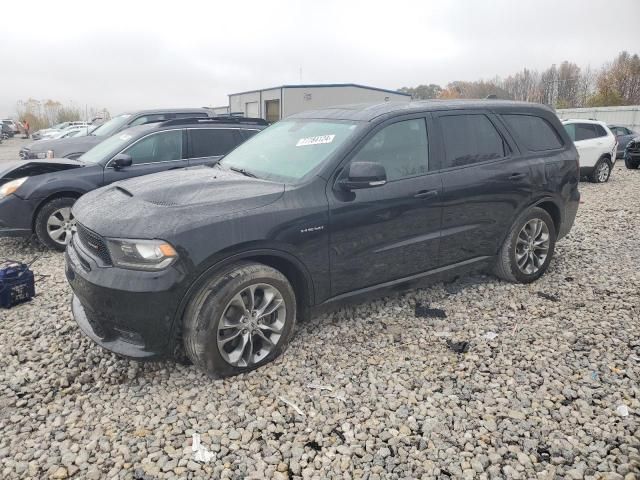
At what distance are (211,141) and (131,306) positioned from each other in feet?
15.6

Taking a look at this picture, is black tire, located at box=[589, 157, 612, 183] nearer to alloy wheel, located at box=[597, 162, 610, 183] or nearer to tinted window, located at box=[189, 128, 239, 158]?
alloy wheel, located at box=[597, 162, 610, 183]

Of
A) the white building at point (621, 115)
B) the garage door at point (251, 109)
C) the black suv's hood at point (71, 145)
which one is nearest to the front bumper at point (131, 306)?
the black suv's hood at point (71, 145)

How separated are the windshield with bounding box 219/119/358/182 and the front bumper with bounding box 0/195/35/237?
3.00 metres

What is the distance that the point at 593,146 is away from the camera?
12.0 meters

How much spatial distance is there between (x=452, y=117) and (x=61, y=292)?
13.5ft

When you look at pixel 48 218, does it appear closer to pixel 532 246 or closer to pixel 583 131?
pixel 532 246

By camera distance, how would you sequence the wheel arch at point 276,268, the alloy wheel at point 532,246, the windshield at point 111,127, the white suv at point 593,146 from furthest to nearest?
the white suv at point 593,146
the windshield at point 111,127
the alloy wheel at point 532,246
the wheel arch at point 276,268

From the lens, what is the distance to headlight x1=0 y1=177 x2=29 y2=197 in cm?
573

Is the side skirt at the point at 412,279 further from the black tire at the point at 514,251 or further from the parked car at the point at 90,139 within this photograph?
the parked car at the point at 90,139

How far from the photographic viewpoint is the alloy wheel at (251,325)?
122 inches

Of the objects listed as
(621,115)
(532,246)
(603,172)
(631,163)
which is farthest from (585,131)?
(621,115)

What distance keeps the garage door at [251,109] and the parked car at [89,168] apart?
24.0m

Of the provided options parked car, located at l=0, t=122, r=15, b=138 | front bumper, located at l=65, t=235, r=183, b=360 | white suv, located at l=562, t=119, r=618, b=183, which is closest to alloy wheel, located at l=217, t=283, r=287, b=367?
front bumper, located at l=65, t=235, r=183, b=360

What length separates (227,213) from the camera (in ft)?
9.98
